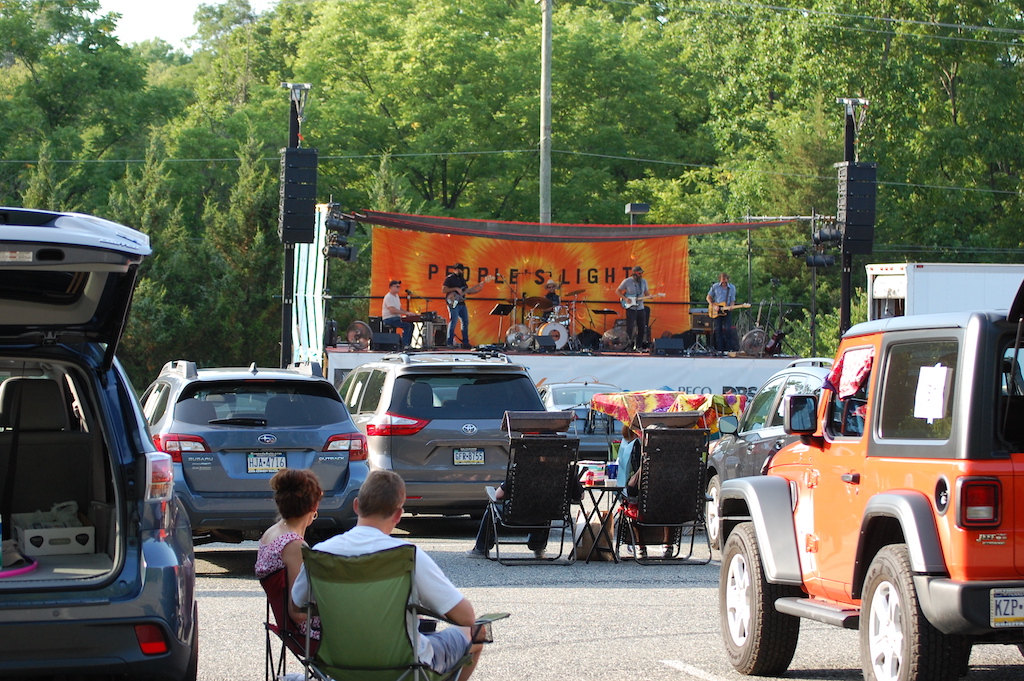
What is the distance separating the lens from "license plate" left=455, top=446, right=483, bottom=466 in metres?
12.5

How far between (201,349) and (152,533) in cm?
3437

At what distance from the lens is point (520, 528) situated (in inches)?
450

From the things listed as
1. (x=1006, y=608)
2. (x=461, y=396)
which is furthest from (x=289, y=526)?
(x=461, y=396)

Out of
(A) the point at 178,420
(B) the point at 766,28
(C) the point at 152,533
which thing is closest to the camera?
(C) the point at 152,533

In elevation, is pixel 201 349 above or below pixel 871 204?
below

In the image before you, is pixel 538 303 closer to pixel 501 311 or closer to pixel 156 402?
pixel 501 311

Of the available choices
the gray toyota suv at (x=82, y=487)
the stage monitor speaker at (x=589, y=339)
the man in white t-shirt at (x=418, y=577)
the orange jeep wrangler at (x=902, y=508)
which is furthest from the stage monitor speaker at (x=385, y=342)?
the man in white t-shirt at (x=418, y=577)

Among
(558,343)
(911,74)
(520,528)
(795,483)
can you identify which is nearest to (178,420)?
(520,528)

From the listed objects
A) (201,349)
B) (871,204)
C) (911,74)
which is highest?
(911,74)

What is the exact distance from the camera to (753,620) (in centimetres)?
693

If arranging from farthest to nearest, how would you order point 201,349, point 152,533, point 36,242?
point 201,349 → point 152,533 → point 36,242

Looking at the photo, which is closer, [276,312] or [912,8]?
[276,312]

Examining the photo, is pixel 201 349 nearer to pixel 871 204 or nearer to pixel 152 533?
pixel 871 204

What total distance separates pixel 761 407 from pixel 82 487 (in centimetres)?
850
